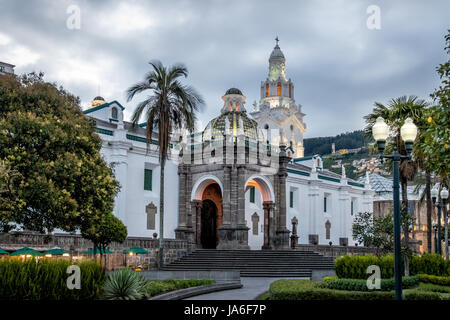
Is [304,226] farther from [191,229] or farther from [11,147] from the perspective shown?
[11,147]

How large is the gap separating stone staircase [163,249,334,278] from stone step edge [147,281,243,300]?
764cm

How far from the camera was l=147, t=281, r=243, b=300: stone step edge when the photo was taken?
1588cm

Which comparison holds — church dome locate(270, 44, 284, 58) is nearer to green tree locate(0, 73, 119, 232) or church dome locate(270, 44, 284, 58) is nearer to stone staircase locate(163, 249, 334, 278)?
stone staircase locate(163, 249, 334, 278)

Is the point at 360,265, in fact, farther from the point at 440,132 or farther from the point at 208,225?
the point at 208,225

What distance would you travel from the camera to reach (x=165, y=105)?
25719 millimetres

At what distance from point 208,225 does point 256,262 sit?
8.41 meters

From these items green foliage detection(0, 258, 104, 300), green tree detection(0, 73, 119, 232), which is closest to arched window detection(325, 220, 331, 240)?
green tree detection(0, 73, 119, 232)

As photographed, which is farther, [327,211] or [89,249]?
[327,211]

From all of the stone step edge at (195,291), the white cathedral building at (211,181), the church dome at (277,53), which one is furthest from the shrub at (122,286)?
the church dome at (277,53)

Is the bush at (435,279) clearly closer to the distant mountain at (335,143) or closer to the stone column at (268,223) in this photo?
the stone column at (268,223)

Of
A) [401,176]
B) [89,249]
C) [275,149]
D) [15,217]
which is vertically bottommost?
[89,249]

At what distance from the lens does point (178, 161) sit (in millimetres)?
36031

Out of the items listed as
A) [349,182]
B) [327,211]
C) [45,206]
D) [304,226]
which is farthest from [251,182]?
[45,206]

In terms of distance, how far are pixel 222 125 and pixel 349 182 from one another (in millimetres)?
18605
